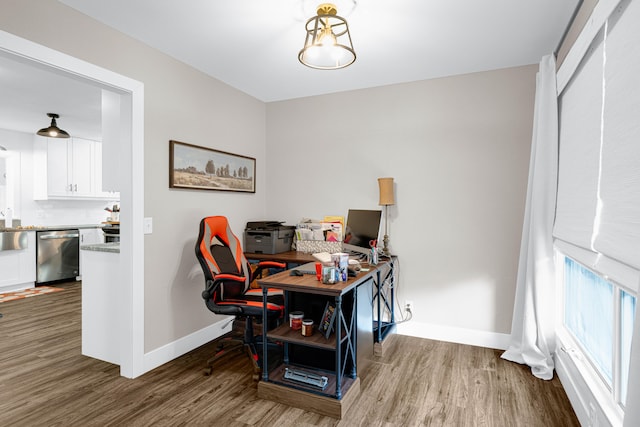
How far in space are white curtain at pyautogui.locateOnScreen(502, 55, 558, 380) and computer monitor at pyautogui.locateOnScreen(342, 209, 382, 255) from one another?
3.94ft

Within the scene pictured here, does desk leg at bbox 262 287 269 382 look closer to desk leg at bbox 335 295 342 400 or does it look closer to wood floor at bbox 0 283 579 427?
wood floor at bbox 0 283 579 427

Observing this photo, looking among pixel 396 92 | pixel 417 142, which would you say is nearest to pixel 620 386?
pixel 417 142

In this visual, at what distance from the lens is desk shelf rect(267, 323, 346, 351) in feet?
7.22

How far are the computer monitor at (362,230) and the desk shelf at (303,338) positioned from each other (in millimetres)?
880

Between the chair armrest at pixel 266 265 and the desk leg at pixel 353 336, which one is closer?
the desk leg at pixel 353 336

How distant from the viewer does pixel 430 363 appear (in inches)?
114

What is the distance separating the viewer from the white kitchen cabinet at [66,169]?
5.81 meters

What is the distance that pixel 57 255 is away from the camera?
18.5 feet

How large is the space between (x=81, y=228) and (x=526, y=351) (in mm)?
6407

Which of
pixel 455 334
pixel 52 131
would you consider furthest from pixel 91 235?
pixel 455 334

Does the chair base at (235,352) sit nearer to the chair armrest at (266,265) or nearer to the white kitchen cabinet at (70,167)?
the chair armrest at (266,265)

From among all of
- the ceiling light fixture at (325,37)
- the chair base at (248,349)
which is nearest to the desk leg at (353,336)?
the chair base at (248,349)

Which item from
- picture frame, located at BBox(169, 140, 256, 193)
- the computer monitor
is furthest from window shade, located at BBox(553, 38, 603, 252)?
picture frame, located at BBox(169, 140, 256, 193)

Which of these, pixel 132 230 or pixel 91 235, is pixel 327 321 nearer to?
pixel 132 230
